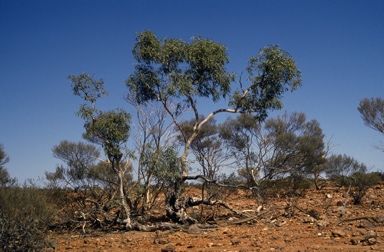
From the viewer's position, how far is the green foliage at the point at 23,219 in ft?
22.2

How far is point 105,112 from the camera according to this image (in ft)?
40.9

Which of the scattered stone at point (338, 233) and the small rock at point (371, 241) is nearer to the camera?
the small rock at point (371, 241)

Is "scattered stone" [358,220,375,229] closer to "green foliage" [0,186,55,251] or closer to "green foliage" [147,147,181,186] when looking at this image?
A: "green foliage" [147,147,181,186]

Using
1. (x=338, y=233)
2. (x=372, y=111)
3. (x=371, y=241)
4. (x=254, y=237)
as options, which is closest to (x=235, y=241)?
(x=254, y=237)

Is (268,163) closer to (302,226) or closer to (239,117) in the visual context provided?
(239,117)

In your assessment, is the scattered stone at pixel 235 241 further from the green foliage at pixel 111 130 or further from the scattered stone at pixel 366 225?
the green foliage at pixel 111 130

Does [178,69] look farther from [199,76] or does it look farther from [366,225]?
[366,225]

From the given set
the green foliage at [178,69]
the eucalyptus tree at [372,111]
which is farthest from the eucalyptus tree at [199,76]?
the eucalyptus tree at [372,111]

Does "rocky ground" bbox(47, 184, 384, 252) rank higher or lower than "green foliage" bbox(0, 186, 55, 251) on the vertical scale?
lower

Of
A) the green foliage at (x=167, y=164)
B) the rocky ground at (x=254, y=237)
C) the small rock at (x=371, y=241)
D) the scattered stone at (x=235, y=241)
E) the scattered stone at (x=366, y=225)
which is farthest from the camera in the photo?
the green foliage at (x=167, y=164)

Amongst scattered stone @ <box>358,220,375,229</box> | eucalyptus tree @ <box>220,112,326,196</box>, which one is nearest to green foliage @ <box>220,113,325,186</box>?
eucalyptus tree @ <box>220,112,326,196</box>

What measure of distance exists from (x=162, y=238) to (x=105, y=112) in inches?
178

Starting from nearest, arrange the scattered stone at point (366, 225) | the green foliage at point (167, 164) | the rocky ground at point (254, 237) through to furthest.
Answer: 1. the rocky ground at point (254, 237)
2. the scattered stone at point (366, 225)
3. the green foliage at point (167, 164)

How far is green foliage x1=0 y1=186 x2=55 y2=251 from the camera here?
6773 millimetres
